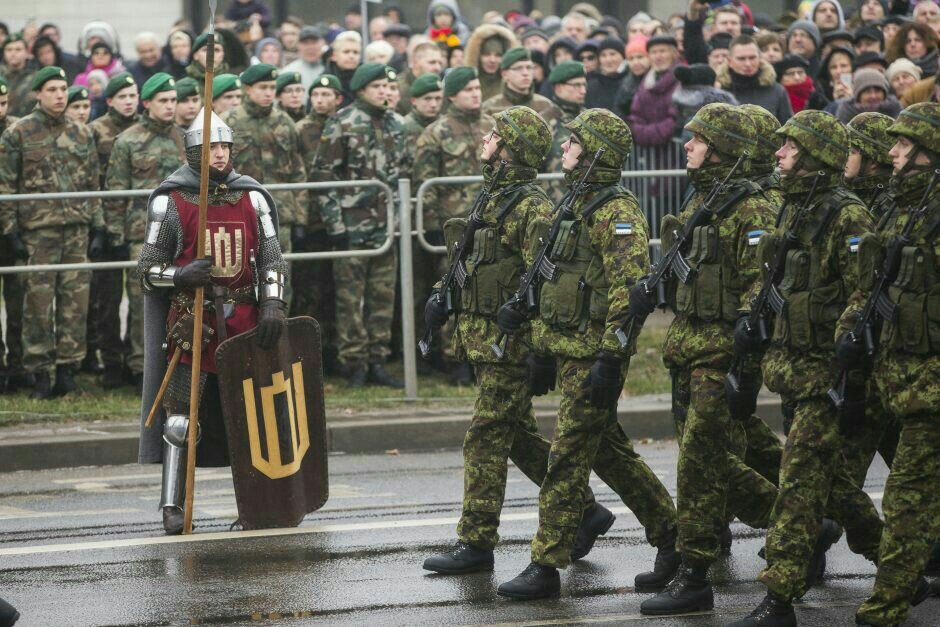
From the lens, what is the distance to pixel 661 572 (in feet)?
25.5

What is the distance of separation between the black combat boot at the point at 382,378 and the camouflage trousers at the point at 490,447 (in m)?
4.95

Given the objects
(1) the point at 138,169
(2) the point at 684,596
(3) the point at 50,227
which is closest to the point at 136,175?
(1) the point at 138,169

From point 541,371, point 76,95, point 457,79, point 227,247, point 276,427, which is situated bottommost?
point 276,427

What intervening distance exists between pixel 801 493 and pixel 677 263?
3.72 feet

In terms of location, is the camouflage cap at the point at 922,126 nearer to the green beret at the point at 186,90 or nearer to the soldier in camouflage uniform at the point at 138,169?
the soldier in camouflage uniform at the point at 138,169

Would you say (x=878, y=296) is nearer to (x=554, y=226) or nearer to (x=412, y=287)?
(x=554, y=226)

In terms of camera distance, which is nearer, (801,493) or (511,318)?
(801,493)

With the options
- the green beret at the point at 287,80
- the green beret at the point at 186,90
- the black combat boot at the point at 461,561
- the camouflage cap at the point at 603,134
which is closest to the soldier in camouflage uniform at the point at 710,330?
the camouflage cap at the point at 603,134

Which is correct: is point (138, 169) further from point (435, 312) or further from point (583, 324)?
point (583, 324)

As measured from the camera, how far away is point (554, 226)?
7711 millimetres

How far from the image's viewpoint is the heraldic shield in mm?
8805

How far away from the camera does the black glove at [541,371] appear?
789 cm

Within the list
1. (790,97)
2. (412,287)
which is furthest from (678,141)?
(412,287)

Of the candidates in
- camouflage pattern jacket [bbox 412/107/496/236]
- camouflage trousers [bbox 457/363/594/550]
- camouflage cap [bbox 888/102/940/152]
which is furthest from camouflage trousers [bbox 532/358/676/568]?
camouflage pattern jacket [bbox 412/107/496/236]
